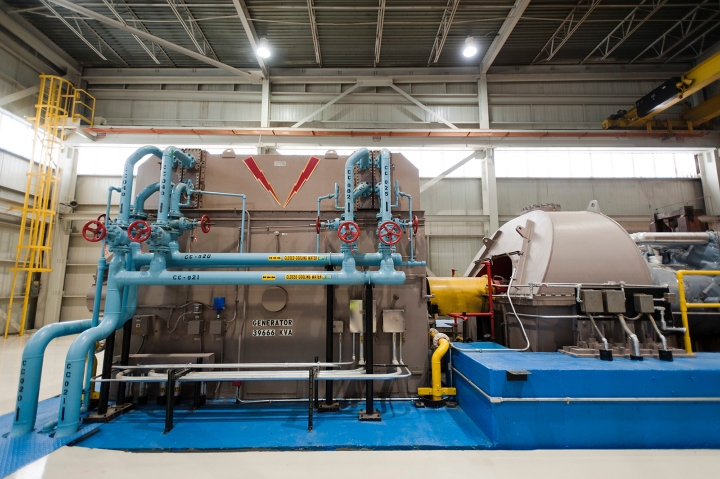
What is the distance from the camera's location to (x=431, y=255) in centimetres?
1147

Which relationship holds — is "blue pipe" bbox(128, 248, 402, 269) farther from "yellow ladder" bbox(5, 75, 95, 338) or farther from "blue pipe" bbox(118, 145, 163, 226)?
"yellow ladder" bbox(5, 75, 95, 338)

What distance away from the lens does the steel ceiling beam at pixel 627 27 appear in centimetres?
918

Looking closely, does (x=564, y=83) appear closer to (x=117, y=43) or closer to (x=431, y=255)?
(x=431, y=255)

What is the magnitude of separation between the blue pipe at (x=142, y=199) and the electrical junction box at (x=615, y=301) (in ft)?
18.8

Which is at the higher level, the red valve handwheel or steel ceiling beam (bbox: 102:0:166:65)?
steel ceiling beam (bbox: 102:0:166:65)

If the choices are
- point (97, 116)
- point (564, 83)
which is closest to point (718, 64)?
point (564, 83)

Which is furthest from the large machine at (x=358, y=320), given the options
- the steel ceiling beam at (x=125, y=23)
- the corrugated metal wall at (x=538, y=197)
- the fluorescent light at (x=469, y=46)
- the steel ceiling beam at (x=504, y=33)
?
the steel ceiling beam at (x=125, y=23)

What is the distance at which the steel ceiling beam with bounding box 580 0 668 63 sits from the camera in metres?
9.18

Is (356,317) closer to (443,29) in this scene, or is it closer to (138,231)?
(138,231)

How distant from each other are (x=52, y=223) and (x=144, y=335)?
993cm

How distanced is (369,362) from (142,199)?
358cm

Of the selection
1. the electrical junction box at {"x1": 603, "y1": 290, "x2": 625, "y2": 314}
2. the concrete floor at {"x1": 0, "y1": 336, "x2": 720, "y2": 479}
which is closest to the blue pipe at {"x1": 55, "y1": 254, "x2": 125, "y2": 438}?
the concrete floor at {"x1": 0, "y1": 336, "x2": 720, "y2": 479}

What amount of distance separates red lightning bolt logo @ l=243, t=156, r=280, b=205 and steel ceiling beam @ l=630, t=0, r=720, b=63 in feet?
42.8

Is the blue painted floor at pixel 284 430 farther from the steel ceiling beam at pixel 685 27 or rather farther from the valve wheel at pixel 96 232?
the steel ceiling beam at pixel 685 27
